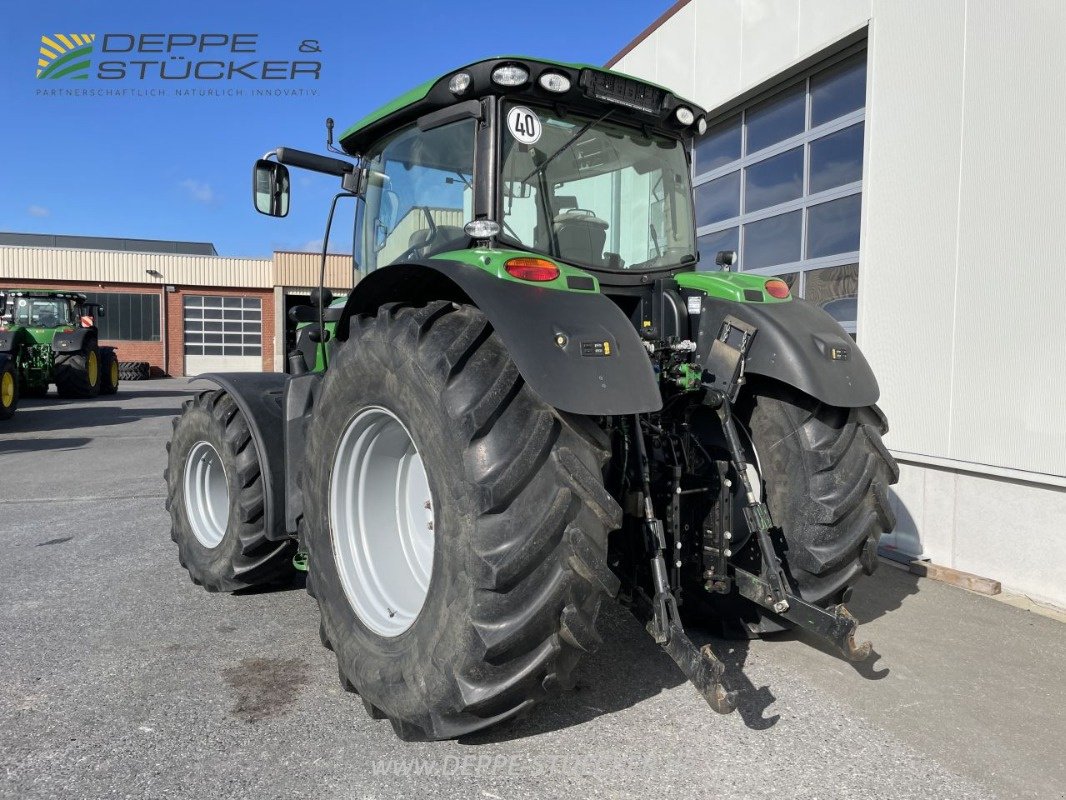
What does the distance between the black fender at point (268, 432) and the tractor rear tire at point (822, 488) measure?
2090mm

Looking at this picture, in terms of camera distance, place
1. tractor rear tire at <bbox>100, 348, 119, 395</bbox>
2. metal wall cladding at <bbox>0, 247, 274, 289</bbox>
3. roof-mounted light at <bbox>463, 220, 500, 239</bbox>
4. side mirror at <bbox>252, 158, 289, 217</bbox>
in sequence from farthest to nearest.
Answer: metal wall cladding at <bbox>0, 247, 274, 289</bbox> < tractor rear tire at <bbox>100, 348, 119, 395</bbox> < side mirror at <bbox>252, 158, 289, 217</bbox> < roof-mounted light at <bbox>463, 220, 500, 239</bbox>

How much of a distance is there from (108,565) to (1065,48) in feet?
19.8

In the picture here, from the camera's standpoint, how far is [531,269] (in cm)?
245

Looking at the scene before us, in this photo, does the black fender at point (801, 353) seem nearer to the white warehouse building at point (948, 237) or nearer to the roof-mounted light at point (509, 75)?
the roof-mounted light at point (509, 75)

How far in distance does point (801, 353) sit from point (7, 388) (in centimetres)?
1393

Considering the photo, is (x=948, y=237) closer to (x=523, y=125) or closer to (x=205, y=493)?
(x=523, y=125)

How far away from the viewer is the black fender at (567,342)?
214cm

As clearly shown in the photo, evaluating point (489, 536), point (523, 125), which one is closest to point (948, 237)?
point (523, 125)

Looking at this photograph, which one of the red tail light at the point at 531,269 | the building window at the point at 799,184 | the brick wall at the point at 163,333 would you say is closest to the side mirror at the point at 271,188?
the red tail light at the point at 531,269

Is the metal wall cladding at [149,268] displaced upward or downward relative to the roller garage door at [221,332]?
upward

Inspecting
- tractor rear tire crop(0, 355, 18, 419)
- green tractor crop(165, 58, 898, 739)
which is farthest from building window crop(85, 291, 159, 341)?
green tractor crop(165, 58, 898, 739)

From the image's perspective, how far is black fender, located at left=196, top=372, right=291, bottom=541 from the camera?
3.59 meters

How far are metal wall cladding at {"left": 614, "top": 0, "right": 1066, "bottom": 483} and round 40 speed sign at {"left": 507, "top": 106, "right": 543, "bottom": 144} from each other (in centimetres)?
309

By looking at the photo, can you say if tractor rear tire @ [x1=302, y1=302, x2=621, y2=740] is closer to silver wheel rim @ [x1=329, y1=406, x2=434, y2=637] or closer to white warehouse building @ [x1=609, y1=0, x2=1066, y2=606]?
silver wheel rim @ [x1=329, y1=406, x2=434, y2=637]
